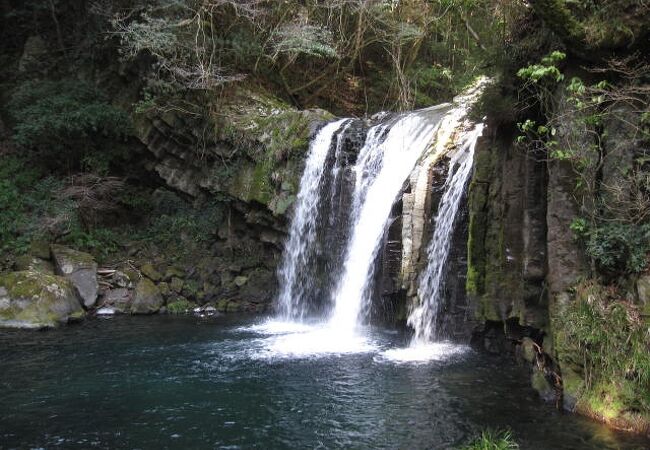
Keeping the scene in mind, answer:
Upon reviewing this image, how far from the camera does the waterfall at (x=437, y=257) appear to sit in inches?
395

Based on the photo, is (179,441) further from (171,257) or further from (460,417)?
(171,257)

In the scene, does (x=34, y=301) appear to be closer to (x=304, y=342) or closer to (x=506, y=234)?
(x=304, y=342)

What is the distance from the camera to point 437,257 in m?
10.1

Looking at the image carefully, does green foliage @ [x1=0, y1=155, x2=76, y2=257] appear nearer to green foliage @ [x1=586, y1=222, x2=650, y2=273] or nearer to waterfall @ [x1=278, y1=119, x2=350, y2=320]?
waterfall @ [x1=278, y1=119, x2=350, y2=320]

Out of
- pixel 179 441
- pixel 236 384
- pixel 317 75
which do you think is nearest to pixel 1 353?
pixel 236 384

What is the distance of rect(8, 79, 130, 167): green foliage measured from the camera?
15.5 meters

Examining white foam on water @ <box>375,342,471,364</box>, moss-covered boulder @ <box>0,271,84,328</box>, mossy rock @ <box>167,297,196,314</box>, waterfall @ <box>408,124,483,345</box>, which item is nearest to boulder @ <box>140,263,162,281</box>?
mossy rock @ <box>167,297,196,314</box>

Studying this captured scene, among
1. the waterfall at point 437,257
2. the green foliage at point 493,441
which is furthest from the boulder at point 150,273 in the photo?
the green foliage at point 493,441

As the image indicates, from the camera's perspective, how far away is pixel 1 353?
9.96 meters

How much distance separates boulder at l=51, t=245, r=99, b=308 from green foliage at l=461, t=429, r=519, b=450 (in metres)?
10.4

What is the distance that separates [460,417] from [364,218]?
234 inches

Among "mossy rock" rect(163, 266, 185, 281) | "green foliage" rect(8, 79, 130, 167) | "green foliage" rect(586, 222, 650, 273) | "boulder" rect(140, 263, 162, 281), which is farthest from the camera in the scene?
"green foliage" rect(8, 79, 130, 167)

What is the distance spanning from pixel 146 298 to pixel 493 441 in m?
10.0

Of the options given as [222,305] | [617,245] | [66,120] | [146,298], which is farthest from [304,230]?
[617,245]
